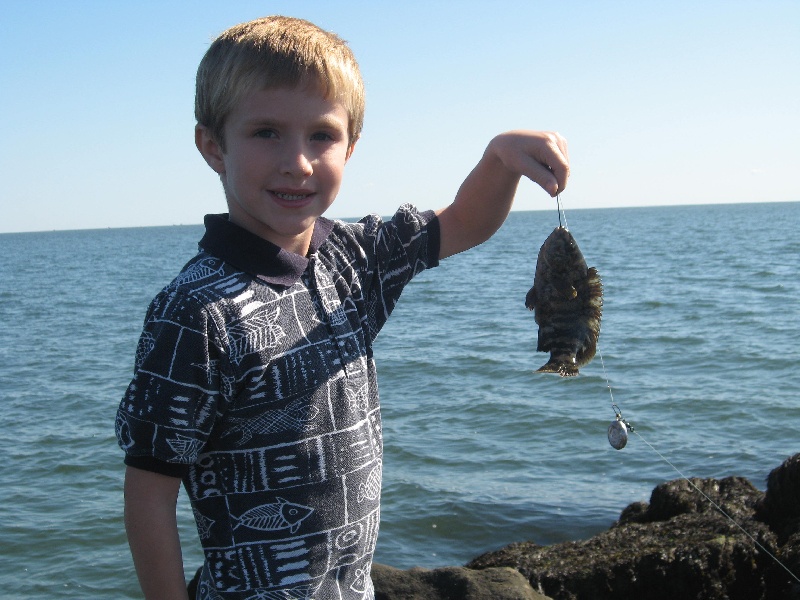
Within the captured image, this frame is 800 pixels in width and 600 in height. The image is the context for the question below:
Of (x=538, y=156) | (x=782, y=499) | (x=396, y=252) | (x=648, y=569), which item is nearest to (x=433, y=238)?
(x=396, y=252)

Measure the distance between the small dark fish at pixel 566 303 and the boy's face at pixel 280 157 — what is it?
4.58 ft

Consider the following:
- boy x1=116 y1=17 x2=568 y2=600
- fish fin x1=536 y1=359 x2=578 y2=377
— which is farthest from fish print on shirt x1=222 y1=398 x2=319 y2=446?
fish fin x1=536 y1=359 x2=578 y2=377

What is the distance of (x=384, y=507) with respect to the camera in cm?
925

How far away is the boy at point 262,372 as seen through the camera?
214 centimetres

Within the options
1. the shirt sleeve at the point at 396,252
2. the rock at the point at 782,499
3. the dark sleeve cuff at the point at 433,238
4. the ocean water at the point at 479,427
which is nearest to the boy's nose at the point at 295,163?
the shirt sleeve at the point at 396,252

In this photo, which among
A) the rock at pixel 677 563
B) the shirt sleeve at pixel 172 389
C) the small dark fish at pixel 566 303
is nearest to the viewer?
the shirt sleeve at pixel 172 389

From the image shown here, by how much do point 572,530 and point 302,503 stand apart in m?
6.47

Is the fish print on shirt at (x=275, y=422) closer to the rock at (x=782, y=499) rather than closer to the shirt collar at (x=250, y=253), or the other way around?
the shirt collar at (x=250, y=253)

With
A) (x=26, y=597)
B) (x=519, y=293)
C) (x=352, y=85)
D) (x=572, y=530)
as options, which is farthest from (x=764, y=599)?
(x=519, y=293)

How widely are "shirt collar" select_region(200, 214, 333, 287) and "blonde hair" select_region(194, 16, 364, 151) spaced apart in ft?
0.81

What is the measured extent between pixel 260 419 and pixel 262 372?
0.42ft

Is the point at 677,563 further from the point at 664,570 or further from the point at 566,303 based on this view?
the point at 566,303

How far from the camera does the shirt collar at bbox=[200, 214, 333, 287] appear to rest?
2.32 m

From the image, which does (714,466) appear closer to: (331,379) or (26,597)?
(26,597)
